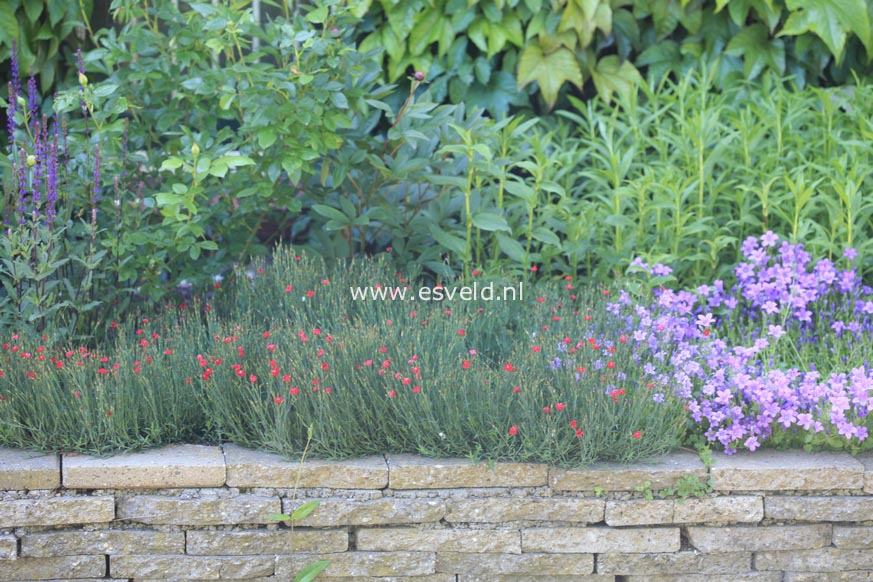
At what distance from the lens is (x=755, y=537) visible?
2715 mm

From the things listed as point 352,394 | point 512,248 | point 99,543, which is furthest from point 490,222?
point 99,543

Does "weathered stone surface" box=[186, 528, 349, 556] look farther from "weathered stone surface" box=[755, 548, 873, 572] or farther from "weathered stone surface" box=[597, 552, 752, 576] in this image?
"weathered stone surface" box=[755, 548, 873, 572]

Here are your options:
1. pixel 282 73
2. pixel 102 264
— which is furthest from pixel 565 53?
pixel 102 264

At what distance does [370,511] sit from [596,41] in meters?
2.75

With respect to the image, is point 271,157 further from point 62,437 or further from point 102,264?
point 62,437

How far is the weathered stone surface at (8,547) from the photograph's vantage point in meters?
2.59

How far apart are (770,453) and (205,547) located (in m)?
1.59

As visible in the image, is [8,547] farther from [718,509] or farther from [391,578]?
[718,509]

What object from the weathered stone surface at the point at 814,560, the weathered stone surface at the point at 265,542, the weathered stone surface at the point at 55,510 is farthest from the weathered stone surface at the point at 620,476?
the weathered stone surface at the point at 55,510

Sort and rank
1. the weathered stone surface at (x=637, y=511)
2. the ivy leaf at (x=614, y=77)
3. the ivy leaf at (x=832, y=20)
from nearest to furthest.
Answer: the weathered stone surface at (x=637, y=511)
the ivy leaf at (x=832, y=20)
the ivy leaf at (x=614, y=77)

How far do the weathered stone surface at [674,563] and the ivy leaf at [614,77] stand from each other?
230 cm

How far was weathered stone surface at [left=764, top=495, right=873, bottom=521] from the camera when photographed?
270 cm

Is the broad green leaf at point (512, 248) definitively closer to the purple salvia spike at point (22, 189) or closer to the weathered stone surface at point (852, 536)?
the weathered stone surface at point (852, 536)

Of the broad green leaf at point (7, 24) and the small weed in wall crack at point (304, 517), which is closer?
the small weed in wall crack at point (304, 517)
